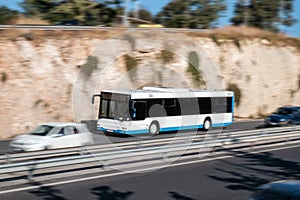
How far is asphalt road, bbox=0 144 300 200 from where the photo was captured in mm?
11062

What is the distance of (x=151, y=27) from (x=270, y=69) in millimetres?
13265

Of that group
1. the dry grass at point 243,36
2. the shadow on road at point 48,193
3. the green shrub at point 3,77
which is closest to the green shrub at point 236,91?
the dry grass at point 243,36

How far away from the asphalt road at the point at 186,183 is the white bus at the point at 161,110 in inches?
364

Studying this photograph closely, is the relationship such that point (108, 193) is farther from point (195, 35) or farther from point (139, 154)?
point (195, 35)

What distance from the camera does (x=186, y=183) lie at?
41.5ft

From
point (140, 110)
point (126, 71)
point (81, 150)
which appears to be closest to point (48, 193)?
point (81, 150)

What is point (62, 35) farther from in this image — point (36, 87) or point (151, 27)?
point (151, 27)

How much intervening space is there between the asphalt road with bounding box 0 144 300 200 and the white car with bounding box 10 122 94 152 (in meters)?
4.95

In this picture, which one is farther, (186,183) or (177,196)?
(186,183)

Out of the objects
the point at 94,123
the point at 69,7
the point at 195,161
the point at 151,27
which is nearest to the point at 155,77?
the point at 151,27

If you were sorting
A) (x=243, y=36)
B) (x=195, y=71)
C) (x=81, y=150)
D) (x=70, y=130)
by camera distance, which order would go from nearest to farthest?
(x=81, y=150)
(x=70, y=130)
(x=195, y=71)
(x=243, y=36)

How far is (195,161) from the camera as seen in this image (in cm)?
1608

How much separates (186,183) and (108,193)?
7.56 ft

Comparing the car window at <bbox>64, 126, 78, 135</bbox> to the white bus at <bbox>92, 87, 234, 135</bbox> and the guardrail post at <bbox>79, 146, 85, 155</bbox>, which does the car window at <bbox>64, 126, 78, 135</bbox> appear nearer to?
the guardrail post at <bbox>79, 146, 85, 155</bbox>
